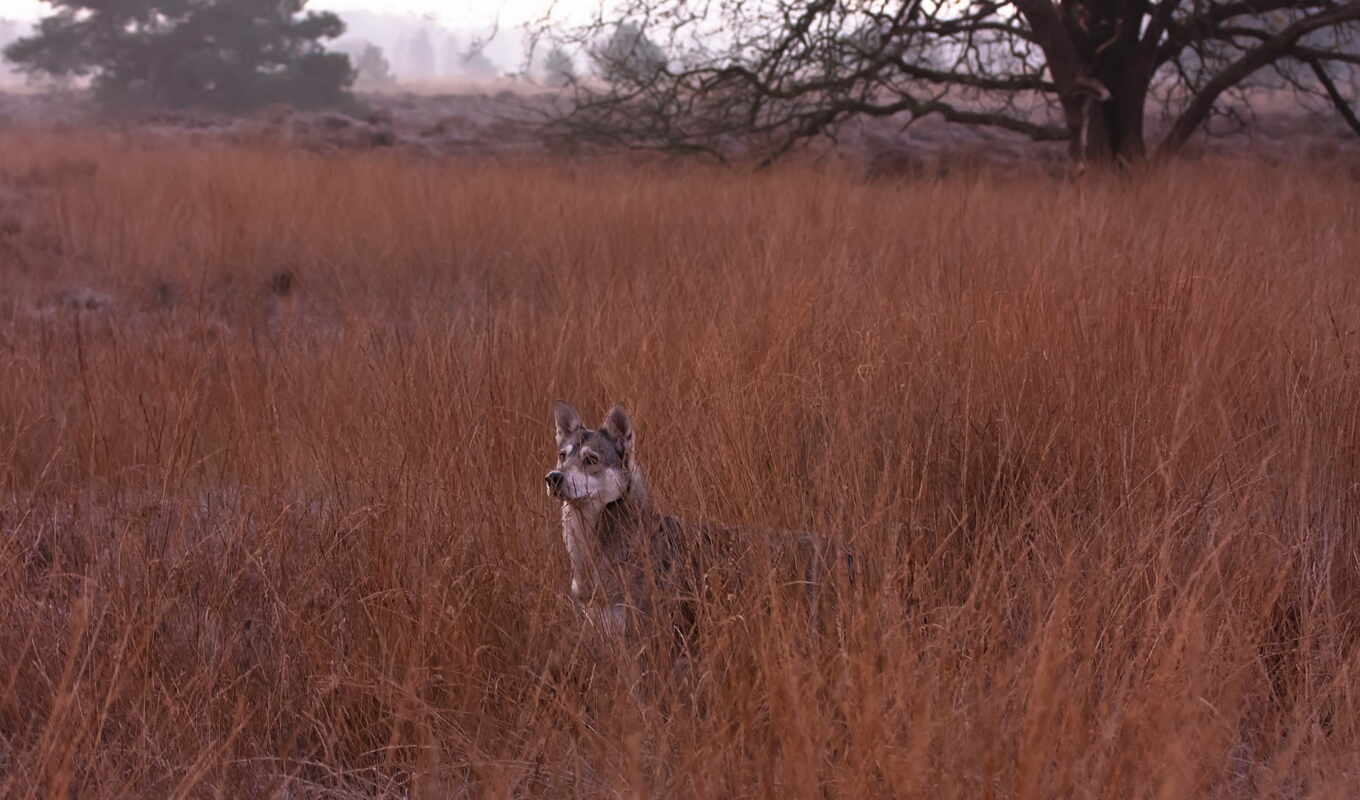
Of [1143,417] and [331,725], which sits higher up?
[1143,417]

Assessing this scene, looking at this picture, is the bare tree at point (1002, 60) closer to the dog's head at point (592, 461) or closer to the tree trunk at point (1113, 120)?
the tree trunk at point (1113, 120)

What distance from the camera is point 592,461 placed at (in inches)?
114

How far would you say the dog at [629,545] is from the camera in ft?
8.91

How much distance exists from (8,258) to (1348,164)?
13581 mm

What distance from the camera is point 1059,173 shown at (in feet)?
43.2

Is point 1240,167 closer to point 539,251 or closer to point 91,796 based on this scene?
point 539,251

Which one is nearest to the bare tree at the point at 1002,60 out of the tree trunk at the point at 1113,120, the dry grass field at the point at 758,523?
the tree trunk at the point at 1113,120

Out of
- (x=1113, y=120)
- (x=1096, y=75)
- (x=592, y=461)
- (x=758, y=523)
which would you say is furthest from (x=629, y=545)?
(x=1096, y=75)

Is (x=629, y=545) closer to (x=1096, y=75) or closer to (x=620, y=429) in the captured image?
(x=620, y=429)

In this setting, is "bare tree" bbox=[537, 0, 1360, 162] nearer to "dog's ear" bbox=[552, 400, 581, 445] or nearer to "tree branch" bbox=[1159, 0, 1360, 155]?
"tree branch" bbox=[1159, 0, 1360, 155]

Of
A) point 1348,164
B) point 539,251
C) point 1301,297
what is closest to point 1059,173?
point 1348,164

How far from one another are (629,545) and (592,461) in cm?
23

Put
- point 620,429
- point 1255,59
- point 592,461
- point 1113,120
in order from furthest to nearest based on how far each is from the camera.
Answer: point 1113,120 < point 1255,59 < point 620,429 < point 592,461

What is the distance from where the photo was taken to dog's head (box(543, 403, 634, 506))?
108 inches
